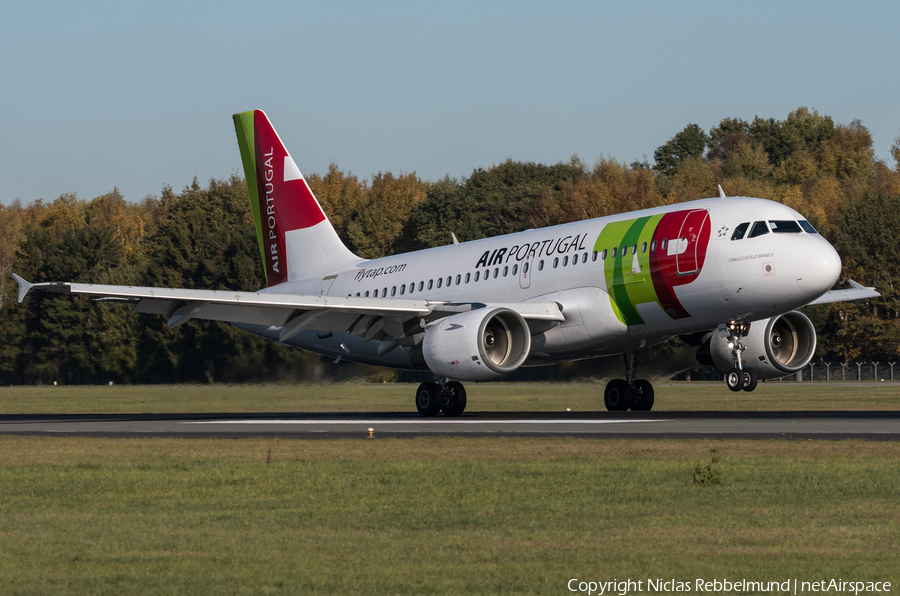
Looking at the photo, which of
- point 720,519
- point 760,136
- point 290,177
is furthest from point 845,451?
point 760,136

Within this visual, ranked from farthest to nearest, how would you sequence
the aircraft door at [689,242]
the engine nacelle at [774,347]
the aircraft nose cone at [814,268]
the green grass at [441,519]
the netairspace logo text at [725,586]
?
the engine nacelle at [774,347], the aircraft door at [689,242], the aircraft nose cone at [814,268], the green grass at [441,519], the netairspace logo text at [725,586]

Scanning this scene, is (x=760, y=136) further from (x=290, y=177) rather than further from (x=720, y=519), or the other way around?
(x=720, y=519)

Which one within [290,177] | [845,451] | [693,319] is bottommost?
[845,451]

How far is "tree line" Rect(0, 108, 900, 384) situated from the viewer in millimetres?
42250

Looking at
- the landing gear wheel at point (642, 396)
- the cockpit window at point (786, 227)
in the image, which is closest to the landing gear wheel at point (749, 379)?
the cockpit window at point (786, 227)

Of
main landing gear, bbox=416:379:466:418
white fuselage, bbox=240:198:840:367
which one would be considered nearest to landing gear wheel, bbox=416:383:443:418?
main landing gear, bbox=416:379:466:418

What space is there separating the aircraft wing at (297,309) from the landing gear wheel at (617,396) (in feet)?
13.7

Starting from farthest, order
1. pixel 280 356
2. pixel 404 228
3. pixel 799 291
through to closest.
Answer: pixel 404 228 < pixel 280 356 < pixel 799 291

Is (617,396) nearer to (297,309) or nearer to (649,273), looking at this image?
(649,273)

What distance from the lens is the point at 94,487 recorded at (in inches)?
608

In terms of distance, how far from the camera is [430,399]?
3169 cm

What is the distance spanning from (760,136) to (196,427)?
141 metres

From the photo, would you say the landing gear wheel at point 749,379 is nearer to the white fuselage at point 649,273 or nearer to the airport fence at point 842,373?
A: the white fuselage at point 649,273

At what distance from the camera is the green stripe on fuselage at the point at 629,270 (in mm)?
28828
